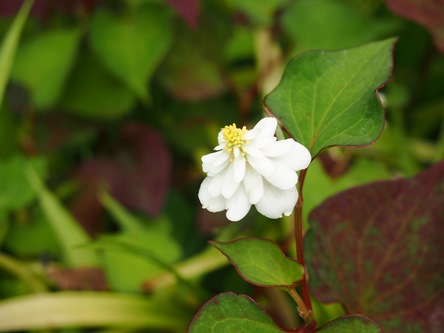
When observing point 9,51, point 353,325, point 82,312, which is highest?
point 9,51

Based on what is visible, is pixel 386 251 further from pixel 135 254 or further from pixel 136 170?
pixel 136 170

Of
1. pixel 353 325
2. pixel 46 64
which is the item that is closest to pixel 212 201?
pixel 353 325

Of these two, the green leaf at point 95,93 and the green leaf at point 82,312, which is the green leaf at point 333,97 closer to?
the green leaf at point 82,312

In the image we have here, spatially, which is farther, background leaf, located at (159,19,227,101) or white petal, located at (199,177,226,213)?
background leaf, located at (159,19,227,101)

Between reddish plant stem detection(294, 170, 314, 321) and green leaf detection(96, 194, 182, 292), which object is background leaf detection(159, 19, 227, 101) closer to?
green leaf detection(96, 194, 182, 292)

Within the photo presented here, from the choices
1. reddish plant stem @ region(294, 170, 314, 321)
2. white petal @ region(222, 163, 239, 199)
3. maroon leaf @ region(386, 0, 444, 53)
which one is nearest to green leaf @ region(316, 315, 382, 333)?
reddish plant stem @ region(294, 170, 314, 321)

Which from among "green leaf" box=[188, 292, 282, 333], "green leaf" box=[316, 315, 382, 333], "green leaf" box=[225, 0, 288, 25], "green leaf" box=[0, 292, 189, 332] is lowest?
"green leaf" box=[316, 315, 382, 333]
